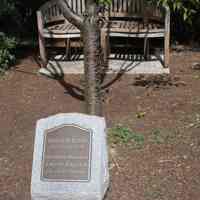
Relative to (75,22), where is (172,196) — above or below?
below

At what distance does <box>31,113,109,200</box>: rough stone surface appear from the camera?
12.1 ft

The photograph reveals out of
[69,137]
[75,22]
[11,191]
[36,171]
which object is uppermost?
[75,22]

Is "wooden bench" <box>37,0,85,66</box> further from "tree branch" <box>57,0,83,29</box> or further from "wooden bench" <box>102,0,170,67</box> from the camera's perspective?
"tree branch" <box>57,0,83,29</box>

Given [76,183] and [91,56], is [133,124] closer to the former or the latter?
[91,56]

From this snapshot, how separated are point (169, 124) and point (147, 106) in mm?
611

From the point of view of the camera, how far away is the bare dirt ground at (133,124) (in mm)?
4328

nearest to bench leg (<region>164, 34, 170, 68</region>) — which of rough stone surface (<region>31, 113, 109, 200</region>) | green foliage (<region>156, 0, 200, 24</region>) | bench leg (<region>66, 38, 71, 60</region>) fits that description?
bench leg (<region>66, 38, 71, 60</region>)

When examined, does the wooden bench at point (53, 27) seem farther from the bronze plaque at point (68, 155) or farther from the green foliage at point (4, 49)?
the bronze plaque at point (68, 155)

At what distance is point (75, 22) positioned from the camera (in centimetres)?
450

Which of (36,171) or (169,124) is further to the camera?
(169,124)

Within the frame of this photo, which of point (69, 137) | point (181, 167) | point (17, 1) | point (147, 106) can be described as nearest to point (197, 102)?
point (147, 106)

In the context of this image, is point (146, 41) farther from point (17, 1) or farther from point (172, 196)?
point (172, 196)

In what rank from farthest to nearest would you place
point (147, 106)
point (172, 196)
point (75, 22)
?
point (147, 106)
point (75, 22)
point (172, 196)

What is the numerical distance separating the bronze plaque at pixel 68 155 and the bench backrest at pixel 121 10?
429cm
